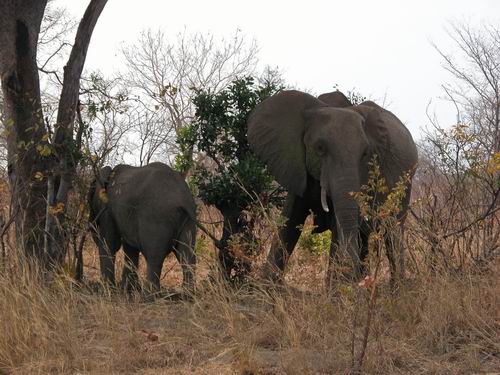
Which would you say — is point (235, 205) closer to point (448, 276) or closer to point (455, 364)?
point (448, 276)

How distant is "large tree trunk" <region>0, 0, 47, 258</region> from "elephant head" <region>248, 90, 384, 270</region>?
2.15m

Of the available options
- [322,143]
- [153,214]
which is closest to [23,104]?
[153,214]

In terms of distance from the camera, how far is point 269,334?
18.9ft

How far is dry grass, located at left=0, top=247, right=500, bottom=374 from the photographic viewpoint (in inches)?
204

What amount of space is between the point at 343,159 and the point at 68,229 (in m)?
2.77

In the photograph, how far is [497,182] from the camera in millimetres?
7426

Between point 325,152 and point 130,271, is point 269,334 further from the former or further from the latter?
point 130,271

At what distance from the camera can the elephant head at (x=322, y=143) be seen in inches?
275

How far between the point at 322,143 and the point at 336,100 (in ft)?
3.38

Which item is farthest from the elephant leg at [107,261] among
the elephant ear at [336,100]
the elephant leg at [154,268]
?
the elephant ear at [336,100]

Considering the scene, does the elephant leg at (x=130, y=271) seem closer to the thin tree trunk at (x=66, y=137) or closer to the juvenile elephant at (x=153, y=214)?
the juvenile elephant at (x=153, y=214)

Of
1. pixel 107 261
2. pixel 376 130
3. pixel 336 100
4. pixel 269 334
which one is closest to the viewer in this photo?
pixel 269 334

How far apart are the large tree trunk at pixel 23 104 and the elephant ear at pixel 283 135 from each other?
211 centimetres

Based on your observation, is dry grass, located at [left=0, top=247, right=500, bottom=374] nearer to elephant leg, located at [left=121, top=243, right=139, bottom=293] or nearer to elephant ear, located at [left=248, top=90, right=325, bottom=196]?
elephant ear, located at [left=248, top=90, right=325, bottom=196]
